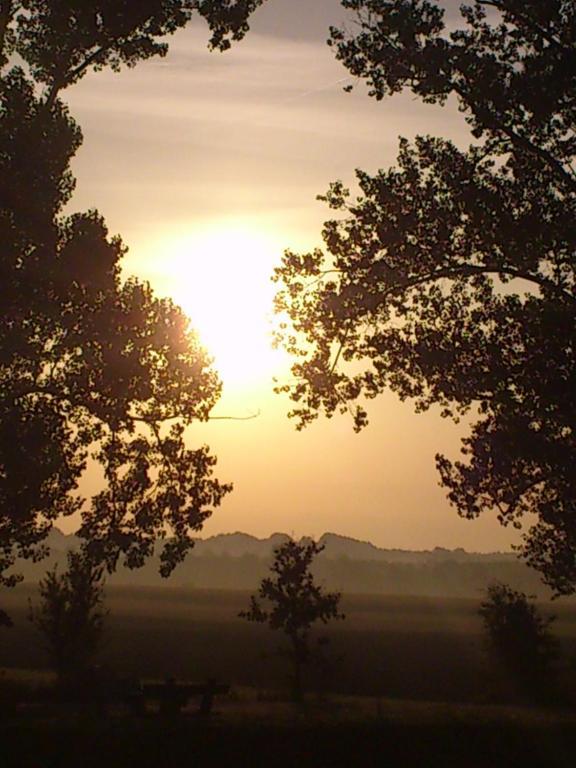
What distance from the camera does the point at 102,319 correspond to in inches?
977

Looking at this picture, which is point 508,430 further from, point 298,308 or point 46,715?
point 46,715

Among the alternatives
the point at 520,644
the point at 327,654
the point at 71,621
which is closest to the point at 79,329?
the point at 71,621

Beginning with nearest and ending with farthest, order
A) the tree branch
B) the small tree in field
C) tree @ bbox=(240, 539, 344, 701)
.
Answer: the tree branch
the small tree in field
tree @ bbox=(240, 539, 344, 701)

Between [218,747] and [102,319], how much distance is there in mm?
11424

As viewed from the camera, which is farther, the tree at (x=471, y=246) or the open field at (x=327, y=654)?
the open field at (x=327, y=654)

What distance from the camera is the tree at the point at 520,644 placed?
51594 millimetres

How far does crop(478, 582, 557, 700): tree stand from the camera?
51.6 meters

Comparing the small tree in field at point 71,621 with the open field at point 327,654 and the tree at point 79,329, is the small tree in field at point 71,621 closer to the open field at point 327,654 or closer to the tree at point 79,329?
the open field at point 327,654

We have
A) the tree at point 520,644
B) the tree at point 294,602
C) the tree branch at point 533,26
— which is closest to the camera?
the tree branch at point 533,26

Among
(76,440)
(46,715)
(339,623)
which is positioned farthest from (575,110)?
(339,623)

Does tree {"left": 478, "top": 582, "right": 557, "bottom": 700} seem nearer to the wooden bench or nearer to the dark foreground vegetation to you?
the dark foreground vegetation

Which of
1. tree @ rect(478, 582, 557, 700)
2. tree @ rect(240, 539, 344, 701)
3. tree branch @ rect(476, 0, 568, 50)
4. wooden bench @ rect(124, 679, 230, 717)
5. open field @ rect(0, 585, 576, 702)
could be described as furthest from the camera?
open field @ rect(0, 585, 576, 702)

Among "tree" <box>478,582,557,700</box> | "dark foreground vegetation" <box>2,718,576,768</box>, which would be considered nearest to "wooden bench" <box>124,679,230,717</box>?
"dark foreground vegetation" <box>2,718,576,768</box>

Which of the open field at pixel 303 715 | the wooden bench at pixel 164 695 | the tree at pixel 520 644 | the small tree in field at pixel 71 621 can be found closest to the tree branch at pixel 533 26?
the open field at pixel 303 715
